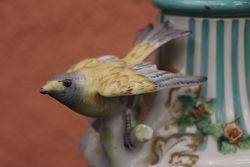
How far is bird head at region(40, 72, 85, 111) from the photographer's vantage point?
2.95 ft

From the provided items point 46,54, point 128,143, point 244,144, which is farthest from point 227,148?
point 46,54

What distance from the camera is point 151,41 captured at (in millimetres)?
1012

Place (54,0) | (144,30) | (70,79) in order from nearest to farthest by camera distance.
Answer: (70,79) → (144,30) → (54,0)

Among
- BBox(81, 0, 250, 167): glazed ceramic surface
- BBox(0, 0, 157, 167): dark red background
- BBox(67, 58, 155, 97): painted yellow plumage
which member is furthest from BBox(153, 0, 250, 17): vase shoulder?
BBox(0, 0, 157, 167): dark red background

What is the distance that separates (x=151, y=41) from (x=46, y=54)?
0.64 meters

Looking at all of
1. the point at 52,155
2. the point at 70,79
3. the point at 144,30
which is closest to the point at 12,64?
the point at 52,155

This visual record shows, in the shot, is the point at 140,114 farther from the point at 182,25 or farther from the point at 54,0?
the point at 54,0

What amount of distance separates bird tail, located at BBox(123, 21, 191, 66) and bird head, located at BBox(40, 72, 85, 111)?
9cm

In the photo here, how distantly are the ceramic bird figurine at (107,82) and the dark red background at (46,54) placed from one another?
0.61 m

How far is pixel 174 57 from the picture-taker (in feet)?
3.30

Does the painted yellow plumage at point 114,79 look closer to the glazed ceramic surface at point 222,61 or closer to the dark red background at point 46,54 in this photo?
the glazed ceramic surface at point 222,61

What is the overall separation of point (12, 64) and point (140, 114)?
0.71 m

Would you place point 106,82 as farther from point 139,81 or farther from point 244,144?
point 244,144

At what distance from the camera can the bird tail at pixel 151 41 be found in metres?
0.98
